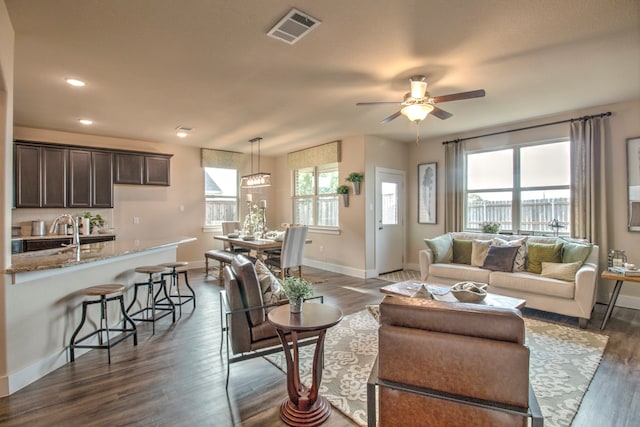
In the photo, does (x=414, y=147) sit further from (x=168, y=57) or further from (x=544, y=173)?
(x=168, y=57)

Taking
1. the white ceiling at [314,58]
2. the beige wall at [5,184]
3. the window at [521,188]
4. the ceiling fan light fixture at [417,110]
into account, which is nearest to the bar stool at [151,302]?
the beige wall at [5,184]

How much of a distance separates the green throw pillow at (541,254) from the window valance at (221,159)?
5.98 metres

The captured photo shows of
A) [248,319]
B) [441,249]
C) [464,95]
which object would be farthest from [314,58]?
[441,249]

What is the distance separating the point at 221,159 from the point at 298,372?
599 centimetres

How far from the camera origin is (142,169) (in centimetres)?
591

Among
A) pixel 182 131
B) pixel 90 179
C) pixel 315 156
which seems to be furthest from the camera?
pixel 315 156

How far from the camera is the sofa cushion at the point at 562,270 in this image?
11.8 feet

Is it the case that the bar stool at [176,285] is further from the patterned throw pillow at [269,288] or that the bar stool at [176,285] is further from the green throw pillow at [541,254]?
the green throw pillow at [541,254]

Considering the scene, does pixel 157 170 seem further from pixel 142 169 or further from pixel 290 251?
pixel 290 251

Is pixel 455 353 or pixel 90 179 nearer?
pixel 455 353

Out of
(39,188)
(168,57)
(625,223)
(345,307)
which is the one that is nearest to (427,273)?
(345,307)

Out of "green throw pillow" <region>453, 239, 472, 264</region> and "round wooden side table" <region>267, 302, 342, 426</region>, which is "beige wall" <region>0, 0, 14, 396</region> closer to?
"round wooden side table" <region>267, 302, 342, 426</region>

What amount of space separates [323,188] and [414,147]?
6.91ft

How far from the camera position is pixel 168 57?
2.81 meters
